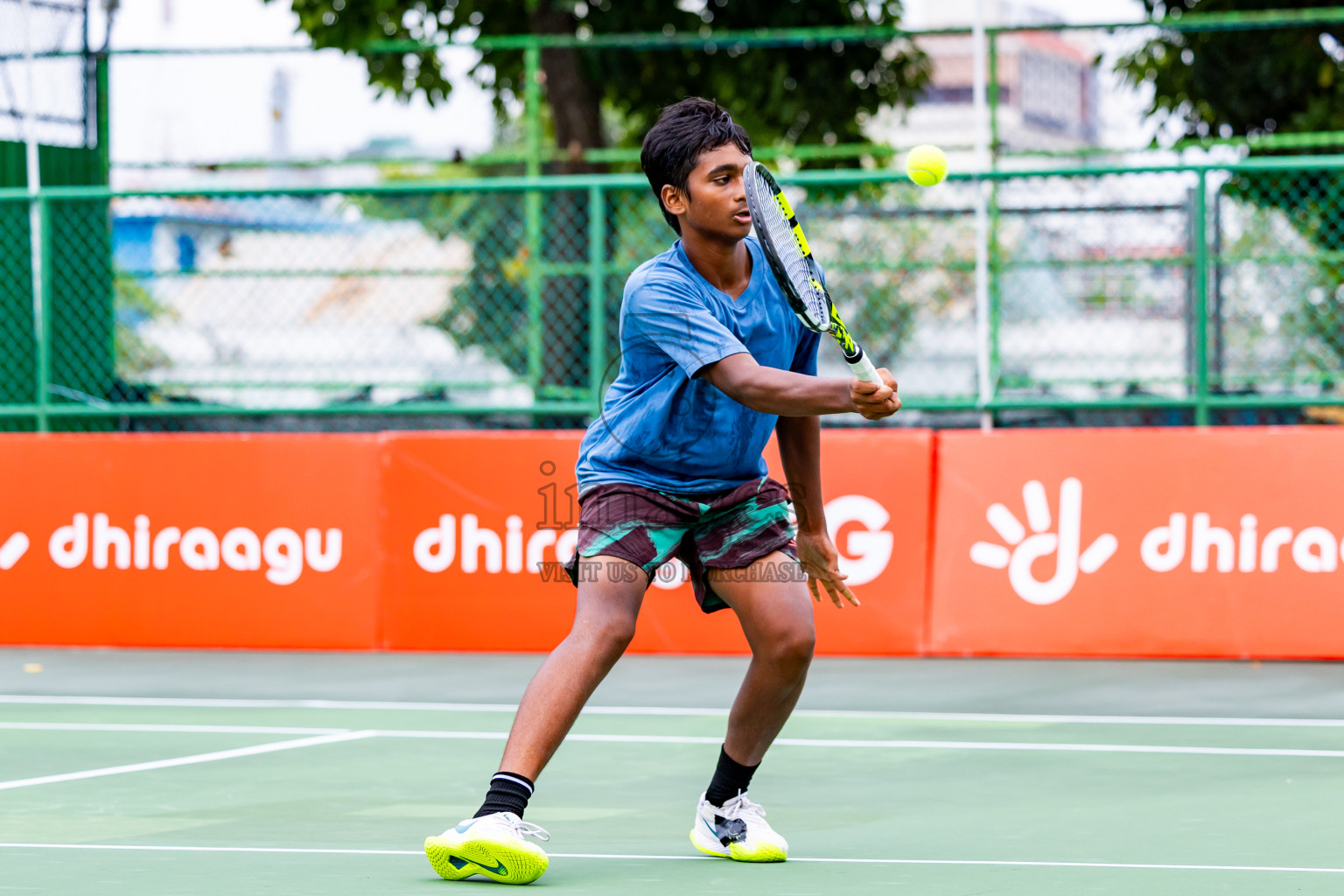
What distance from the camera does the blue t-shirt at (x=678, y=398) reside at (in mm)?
4473

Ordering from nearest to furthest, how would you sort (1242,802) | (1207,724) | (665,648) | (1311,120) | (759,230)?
1. (759,230)
2. (1242,802)
3. (1207,724)
4. (665,648)
5. (1311,120)

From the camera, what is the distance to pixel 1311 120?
14.9 meters

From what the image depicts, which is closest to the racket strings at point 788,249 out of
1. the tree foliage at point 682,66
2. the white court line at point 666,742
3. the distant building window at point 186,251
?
the white court line at point 666,742

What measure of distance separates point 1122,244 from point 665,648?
4.88 m

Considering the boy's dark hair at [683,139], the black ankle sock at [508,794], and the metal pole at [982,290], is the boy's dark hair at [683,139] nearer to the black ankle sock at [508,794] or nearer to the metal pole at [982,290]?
the black ankle sock at [508,794]

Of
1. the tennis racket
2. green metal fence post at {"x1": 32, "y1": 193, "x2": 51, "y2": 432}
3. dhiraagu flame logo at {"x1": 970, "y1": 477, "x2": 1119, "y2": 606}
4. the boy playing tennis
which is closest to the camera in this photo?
the tennis racket

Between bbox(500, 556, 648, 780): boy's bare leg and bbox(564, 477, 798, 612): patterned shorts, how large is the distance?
5 centimetres

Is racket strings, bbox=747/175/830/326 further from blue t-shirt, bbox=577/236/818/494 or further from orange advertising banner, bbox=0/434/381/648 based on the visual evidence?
orange advertising banner, bbox=0/434/381/648

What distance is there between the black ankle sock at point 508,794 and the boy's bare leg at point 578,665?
0.07 feet

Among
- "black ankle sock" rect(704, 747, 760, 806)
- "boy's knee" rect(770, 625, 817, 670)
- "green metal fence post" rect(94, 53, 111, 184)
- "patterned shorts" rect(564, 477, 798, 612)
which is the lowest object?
"black ankle sock" rect(704, 747, 760, 806)

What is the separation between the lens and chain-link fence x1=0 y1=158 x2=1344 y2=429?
439 inches

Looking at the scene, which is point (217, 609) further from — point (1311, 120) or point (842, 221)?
point (1311, 120)

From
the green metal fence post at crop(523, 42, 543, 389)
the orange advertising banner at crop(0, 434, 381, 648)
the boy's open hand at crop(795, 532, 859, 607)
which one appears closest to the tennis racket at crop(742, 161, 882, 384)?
the boy's open hand at crop(795, 532, 859, 607)

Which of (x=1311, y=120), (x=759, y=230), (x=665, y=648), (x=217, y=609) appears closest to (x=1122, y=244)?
(x=1311, y=120)
